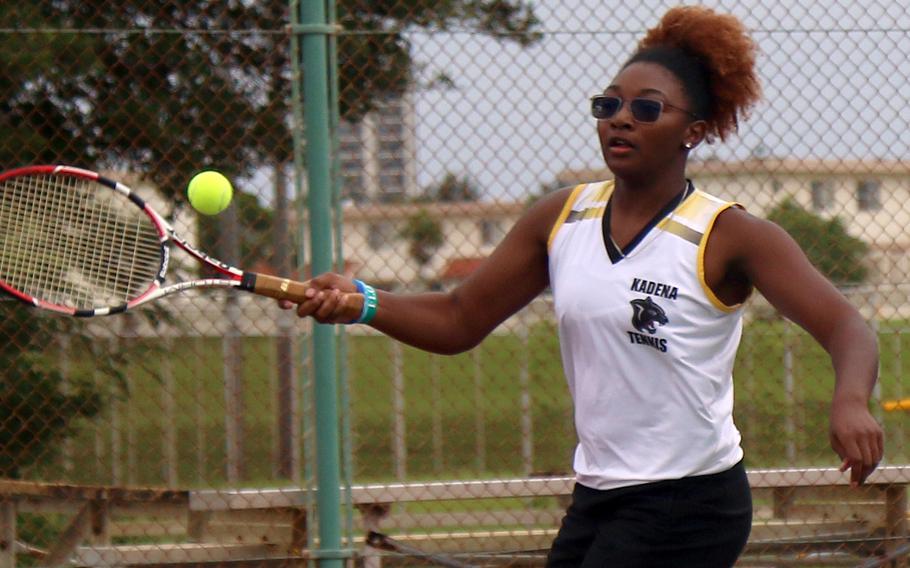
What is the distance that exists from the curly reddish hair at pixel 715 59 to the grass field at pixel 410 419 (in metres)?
2.88

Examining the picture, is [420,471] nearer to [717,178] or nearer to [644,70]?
[717,178]

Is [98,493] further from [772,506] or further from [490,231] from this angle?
[772,506]

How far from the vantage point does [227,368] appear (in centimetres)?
628

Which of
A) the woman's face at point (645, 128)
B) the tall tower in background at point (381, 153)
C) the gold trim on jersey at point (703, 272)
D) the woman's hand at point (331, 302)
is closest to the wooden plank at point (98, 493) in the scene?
the tall tower in background at point (381, 153)

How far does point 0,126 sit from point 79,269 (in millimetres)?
1217

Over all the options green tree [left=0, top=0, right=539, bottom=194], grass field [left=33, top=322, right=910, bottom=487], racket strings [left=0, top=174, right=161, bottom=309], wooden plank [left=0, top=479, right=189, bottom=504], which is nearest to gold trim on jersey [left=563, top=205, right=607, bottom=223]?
racket strings [left=0, top=174, right=161, bottom=309]

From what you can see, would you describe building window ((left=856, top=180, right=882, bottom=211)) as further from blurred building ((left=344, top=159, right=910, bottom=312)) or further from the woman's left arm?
the woman's left arm

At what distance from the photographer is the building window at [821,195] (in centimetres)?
538

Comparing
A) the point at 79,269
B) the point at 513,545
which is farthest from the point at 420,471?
the point at 79,269

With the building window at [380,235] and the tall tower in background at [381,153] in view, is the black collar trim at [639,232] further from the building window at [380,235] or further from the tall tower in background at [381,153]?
the building window at [380,235]

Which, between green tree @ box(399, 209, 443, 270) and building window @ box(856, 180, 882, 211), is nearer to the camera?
building window @ box(856, 180, 882, 211)

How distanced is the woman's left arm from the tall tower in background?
99.9 inches

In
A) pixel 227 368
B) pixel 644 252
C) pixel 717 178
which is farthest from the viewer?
pixel 227 368

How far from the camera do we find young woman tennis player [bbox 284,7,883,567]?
272 centimetres
